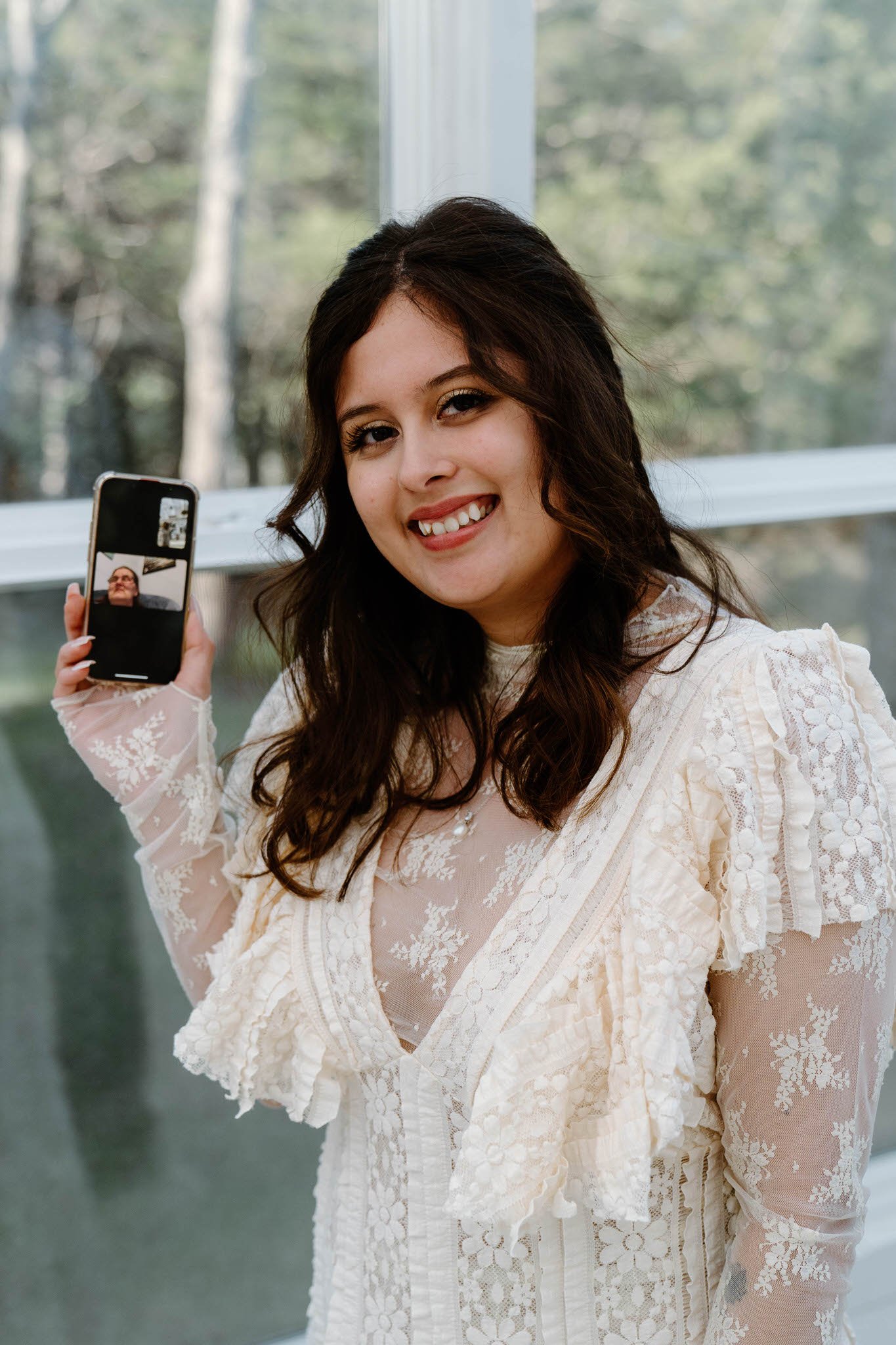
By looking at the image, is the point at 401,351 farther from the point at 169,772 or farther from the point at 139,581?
the point at 169,772

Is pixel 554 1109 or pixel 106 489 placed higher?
pixel 106 489

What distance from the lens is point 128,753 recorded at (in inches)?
45.6

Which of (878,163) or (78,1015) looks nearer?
(78,1015)

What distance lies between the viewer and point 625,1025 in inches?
34.6

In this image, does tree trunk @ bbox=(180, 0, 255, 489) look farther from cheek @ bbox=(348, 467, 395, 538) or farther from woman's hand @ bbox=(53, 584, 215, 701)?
cheek @ bbox=(348, 467, 395, 538)

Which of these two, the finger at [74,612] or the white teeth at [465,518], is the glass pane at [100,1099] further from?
the white teeth at [465,518]

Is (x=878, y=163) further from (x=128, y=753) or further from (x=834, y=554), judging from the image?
(x=128, y=753)

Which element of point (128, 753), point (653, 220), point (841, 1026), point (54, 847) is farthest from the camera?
point (653, 220)

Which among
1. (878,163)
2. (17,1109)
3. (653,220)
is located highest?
(878,163)

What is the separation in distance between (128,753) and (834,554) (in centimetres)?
123

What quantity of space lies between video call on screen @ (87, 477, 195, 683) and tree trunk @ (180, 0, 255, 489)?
310mm

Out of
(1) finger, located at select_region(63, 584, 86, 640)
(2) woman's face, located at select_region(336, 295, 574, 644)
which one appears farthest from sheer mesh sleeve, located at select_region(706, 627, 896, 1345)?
(1) finger, located at select_region(63, 584, 86, 640)

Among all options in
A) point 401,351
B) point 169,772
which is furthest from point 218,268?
point 169,772

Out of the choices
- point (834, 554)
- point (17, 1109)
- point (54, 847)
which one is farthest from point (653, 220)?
point (17, 1109)
